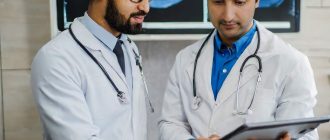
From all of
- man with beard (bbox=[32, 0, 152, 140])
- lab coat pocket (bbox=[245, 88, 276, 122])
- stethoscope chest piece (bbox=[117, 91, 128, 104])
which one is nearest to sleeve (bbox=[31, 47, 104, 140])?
man with beard (bbox=[32, 0, 152, 140])

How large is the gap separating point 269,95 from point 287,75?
0.08 meters

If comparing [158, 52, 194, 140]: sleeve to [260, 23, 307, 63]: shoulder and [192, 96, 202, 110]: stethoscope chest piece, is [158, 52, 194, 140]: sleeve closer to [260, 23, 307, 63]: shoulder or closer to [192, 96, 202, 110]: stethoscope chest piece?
[192, 96, 202, 110]: stethoscope chest piece

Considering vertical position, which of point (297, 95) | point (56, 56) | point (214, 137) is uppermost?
point (56, 56)

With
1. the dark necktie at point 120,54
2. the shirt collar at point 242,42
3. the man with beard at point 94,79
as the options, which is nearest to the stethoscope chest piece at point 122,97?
the man with beard at point 94,79

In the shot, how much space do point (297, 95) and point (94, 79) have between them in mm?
591

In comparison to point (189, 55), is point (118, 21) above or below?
above

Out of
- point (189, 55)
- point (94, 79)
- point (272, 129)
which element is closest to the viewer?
point (272, 129)

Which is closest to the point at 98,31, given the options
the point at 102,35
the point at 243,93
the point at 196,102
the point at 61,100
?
the point at 102,35

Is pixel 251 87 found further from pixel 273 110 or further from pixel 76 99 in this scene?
pixel 76 99

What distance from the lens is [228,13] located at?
1.45 m

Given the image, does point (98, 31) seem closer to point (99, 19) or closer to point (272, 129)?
point (99, 19)

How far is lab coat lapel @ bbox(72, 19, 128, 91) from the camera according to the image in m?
1.48

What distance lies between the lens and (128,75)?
155 centimetres

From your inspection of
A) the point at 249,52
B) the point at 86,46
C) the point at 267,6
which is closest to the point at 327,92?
the point at 267,6
